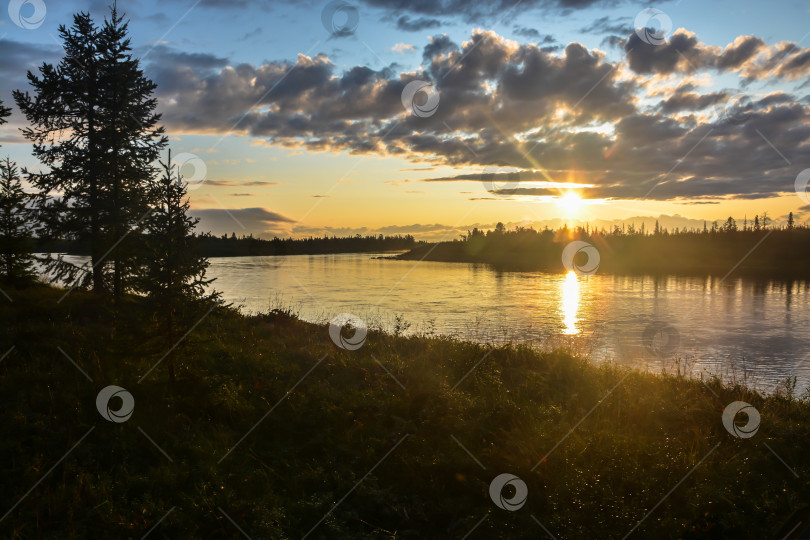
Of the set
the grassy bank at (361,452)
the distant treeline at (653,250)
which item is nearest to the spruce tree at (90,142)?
the grassy bank at (361,452)

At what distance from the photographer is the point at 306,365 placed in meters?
11.6

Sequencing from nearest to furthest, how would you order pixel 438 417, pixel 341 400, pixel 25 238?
pixel 438 417
pixel 341 400
pixel 25 238

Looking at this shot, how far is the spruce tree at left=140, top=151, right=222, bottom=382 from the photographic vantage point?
8.88 meters

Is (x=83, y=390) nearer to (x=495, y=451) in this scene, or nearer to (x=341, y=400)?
(x=341, y=400)

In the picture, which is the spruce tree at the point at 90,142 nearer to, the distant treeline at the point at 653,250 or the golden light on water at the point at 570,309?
the golden light on water at the point at 570,309

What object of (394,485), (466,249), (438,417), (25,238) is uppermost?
(466,249)

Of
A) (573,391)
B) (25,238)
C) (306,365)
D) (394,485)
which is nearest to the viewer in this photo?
(394,485)

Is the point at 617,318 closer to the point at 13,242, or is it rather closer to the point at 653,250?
the point at 13,242

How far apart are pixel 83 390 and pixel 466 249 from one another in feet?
489

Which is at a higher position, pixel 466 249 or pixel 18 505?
pixel 466 249

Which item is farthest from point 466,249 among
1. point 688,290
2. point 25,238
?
point 25,238

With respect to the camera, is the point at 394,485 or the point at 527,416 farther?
the point at 527,416

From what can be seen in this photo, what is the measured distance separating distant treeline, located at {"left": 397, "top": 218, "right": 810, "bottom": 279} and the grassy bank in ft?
265

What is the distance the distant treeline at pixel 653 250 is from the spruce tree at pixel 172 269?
272 ft
